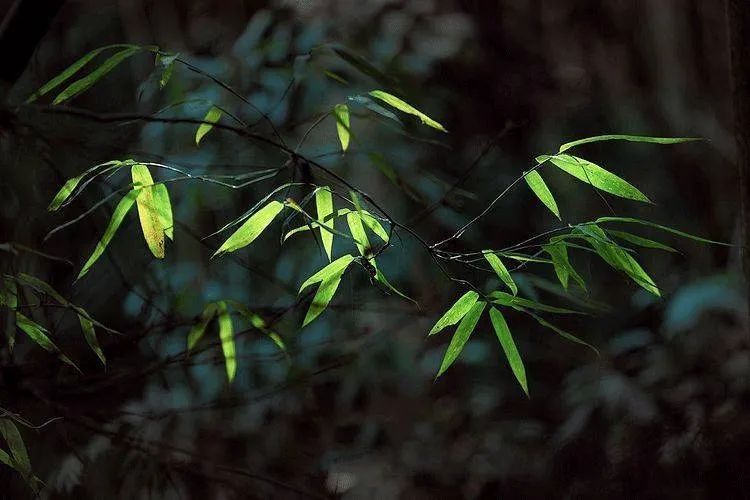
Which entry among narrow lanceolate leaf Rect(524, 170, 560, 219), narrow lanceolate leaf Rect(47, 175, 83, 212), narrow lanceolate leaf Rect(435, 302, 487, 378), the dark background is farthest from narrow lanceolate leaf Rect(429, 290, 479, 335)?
narrow lanceolate leaf Rect(47, 175, 83, 212)

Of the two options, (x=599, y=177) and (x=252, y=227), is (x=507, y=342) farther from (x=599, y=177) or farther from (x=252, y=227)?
(x=252, y=227)

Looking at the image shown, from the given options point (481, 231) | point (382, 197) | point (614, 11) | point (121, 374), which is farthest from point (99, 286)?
point (614, 11)

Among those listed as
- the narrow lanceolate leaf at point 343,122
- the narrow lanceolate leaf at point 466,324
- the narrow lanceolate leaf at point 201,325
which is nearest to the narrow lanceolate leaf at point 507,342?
the narrow lanceolate leaf at point 466,324

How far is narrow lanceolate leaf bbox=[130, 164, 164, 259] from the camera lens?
750mm

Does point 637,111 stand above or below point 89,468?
above

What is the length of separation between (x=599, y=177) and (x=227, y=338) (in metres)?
0.58

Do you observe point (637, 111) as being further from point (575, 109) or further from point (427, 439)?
point (427, 439)

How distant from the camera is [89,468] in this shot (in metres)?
1.08

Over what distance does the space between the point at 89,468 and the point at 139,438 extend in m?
0.09

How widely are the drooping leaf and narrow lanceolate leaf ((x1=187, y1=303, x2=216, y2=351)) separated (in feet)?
1.86

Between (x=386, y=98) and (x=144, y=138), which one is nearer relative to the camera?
(x=386, y=98)

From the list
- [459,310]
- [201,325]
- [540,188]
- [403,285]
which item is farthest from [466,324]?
[201,325]

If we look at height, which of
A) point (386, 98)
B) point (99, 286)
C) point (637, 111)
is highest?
point (386, 98)

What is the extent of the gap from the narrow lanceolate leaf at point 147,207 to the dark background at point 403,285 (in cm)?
31
